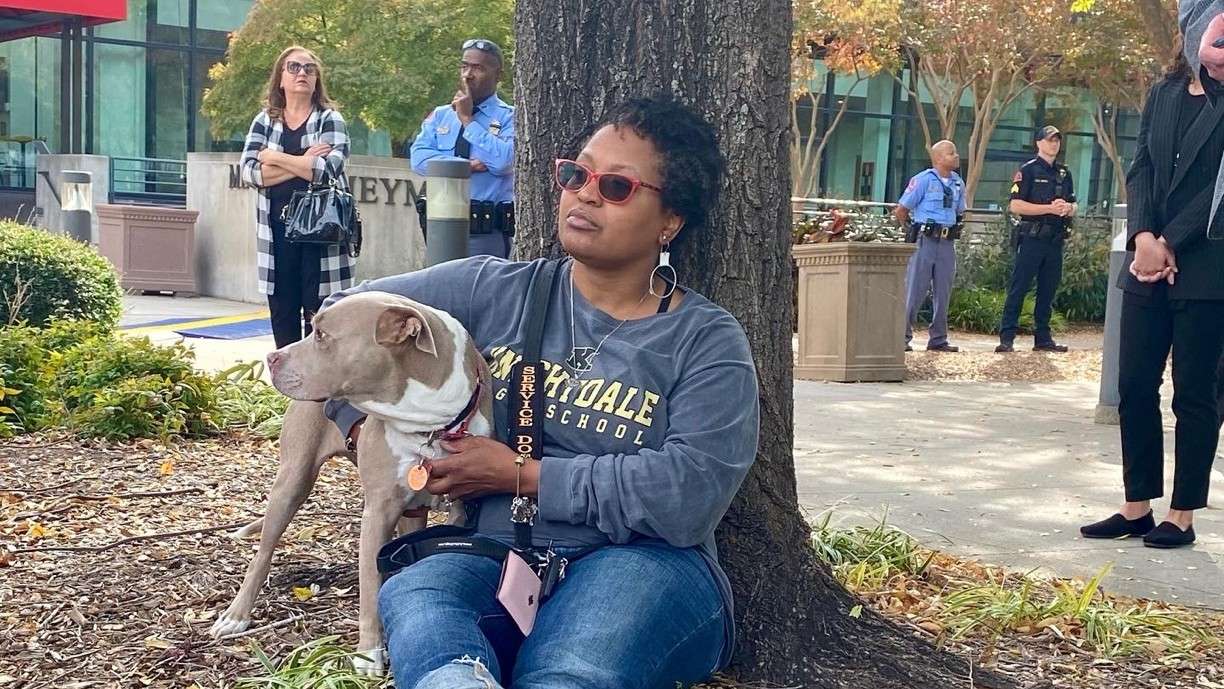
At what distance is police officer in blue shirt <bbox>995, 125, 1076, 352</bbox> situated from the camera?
12984 millimetres

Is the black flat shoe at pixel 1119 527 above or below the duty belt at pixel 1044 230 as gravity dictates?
below

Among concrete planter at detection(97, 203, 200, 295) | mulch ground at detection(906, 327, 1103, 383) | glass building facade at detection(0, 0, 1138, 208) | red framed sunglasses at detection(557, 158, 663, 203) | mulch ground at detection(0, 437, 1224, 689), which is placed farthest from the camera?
glass building facade at detection(0, 0, 1138, 208)

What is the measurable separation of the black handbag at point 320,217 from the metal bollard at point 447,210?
1.65 m

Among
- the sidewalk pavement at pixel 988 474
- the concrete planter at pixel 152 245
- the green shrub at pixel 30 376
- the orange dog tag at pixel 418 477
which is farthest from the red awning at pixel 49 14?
the orange dog tag at pixel 418 477

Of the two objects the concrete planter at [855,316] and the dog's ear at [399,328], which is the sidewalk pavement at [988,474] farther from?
the dog's ear at [399,328]

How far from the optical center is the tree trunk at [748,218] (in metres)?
3.46

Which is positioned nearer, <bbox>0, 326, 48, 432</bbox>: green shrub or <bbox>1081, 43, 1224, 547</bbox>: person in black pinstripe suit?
<bbox>1081, 43, 1224, 547</bbox>: person in black pinstripe suit

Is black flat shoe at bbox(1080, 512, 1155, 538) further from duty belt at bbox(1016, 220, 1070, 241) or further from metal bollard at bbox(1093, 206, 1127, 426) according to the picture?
duty belt at bbox(1016, 220, 1070, 241)

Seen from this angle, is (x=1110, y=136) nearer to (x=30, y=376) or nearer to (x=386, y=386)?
Result: (x=30, y=376)

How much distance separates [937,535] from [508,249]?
3.00 meters

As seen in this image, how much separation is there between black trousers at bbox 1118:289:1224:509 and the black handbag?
13.1 feet

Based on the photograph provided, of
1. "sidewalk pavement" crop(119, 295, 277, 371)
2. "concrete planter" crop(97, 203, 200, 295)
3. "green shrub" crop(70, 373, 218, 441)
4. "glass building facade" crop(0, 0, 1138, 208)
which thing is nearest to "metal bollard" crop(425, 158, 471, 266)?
"green shrub" crop(70, 373, 218, 441)

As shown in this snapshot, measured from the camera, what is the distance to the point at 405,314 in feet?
9.54

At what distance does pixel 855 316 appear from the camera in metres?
10.6
